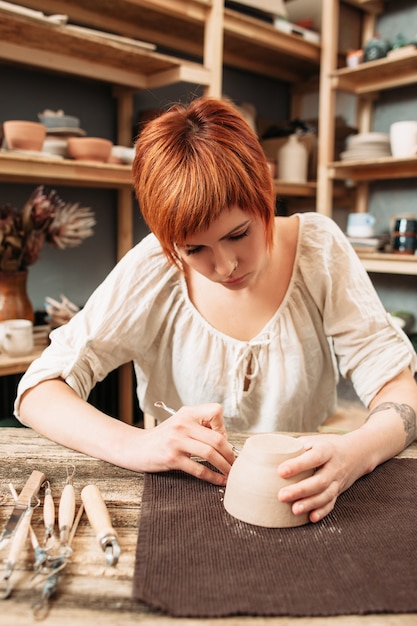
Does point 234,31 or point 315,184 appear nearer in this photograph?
point 234,31

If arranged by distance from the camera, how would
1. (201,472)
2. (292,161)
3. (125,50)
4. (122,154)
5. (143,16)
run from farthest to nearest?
(292,161)
(143,16)
(122,154)
(125,50)
(201,472)

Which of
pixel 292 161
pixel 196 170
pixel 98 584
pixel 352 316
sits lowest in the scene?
pixel 98 584

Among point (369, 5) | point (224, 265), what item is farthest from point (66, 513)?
point (369, 5)

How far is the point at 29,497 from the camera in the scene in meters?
0.74

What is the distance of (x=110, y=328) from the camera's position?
1.19 m

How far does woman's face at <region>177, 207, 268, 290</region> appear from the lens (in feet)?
3.26

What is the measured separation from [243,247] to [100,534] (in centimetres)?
58

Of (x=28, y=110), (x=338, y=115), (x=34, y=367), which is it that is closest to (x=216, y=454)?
(x=34, y=367)

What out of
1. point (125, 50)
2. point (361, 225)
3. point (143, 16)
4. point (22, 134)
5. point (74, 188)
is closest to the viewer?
point (22, 134)

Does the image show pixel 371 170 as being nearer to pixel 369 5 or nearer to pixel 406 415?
pixel 369 5

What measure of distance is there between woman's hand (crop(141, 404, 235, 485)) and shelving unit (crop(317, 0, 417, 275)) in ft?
6.68

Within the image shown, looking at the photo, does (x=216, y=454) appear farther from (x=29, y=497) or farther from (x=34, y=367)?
(x=34, y=367)

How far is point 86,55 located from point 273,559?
2.23 meters

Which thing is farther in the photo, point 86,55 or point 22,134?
point 86,55
